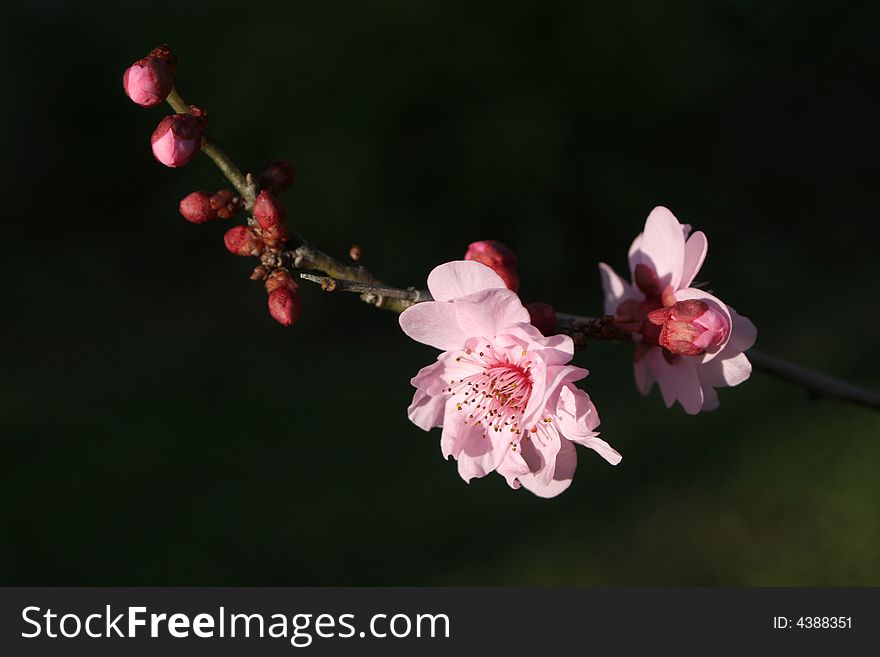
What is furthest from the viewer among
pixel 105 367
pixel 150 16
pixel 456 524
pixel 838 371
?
pixel 150 16

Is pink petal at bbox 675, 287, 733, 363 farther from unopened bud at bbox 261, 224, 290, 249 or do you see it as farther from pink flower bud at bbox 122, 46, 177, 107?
pink flower bud at bbox 122, 46, 177, 107

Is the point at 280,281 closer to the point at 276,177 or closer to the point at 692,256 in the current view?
the point at 276,177

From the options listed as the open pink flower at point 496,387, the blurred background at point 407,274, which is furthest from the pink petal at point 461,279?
the blurred background at point 407,274

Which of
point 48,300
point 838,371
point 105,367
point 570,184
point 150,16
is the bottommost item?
point 838,371

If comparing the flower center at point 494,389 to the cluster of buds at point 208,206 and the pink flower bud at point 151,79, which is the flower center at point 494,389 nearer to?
the cluster of buds at point 208,206

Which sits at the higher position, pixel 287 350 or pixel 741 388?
pixel 287 350

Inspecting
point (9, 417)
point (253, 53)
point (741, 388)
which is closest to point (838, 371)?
point (741, 388)

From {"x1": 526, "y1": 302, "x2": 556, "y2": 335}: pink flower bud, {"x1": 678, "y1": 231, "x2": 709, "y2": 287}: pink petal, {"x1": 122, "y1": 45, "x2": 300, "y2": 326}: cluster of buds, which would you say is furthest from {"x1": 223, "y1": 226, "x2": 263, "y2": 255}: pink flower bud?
{"x1": 678, "y1": 231, "x2": 709, "y2": 287}: pink petal

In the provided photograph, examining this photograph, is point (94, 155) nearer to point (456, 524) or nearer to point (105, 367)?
point (105, 367)
